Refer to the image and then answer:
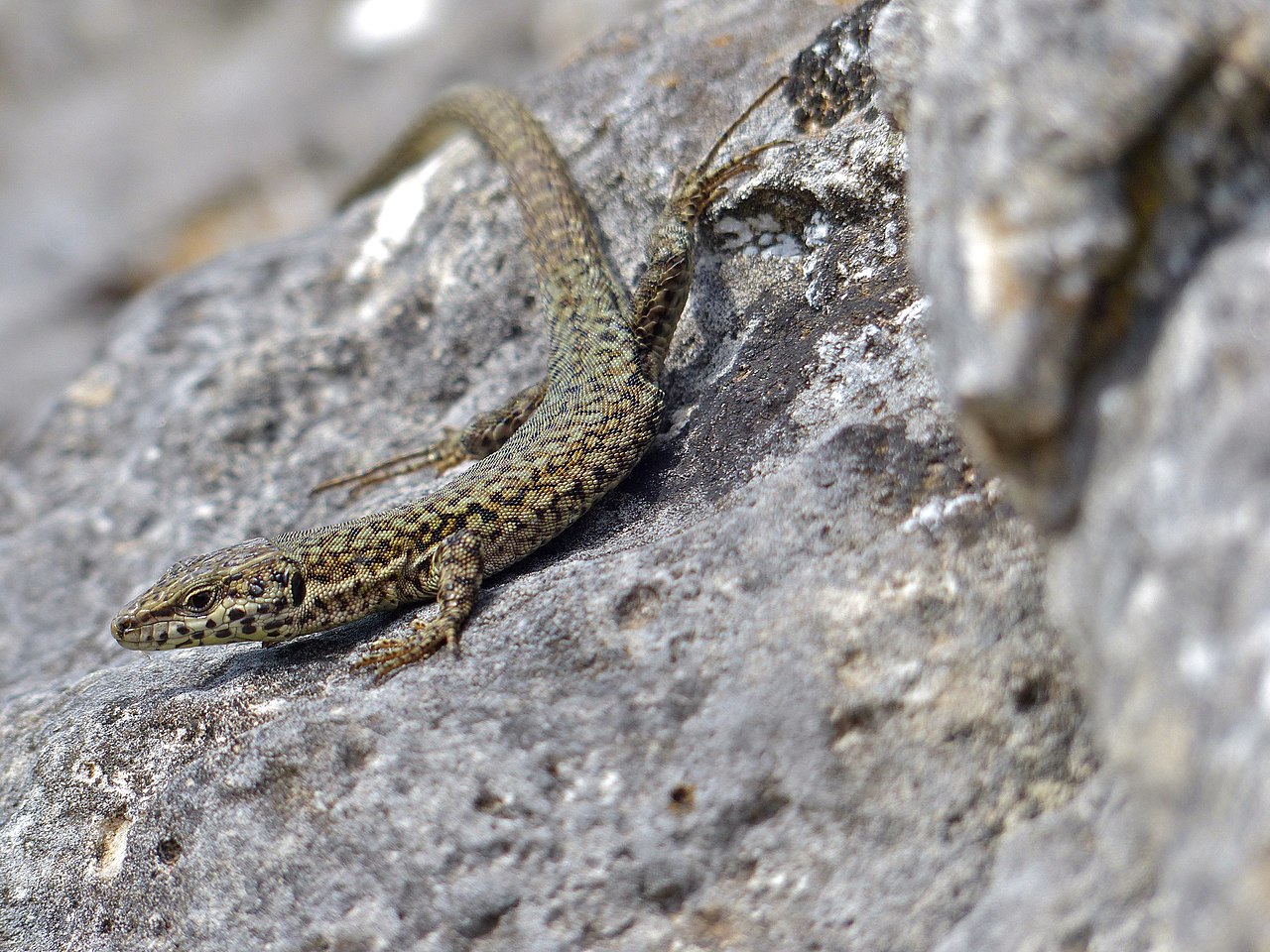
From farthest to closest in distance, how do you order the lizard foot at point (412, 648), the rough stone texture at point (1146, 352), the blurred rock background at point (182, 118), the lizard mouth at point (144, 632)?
1. the blurred rock background at point (182, 118)
2. the lizard mouth at point (144, 632)
3. the lizard foot at point (412, 648)
4. the rough stone texture at point (1146, 352)

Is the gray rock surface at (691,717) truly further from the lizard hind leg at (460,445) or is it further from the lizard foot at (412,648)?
the lizard hind leg at (460,445)

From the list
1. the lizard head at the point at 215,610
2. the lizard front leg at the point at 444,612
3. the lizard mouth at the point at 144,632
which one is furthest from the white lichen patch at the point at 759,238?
the lizard mouth at the point at 144,632

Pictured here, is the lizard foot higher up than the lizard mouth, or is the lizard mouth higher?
the lizard mouth

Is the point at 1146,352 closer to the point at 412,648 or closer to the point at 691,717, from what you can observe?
the point at 691,717

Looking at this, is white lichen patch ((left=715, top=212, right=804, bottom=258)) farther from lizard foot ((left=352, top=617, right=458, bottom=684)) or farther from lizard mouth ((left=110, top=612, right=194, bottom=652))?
lizard mouth ((left=110, top=612, right=194, bottom=652))

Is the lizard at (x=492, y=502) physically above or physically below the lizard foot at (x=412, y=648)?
above

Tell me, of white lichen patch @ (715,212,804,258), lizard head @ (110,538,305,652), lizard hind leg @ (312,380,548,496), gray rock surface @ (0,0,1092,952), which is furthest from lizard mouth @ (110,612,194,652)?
white lichen patch @ (715,212,804,258)

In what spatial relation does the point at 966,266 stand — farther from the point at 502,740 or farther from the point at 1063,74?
the point at 502,740

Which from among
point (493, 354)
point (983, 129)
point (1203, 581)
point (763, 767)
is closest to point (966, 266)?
point (983, 129)
